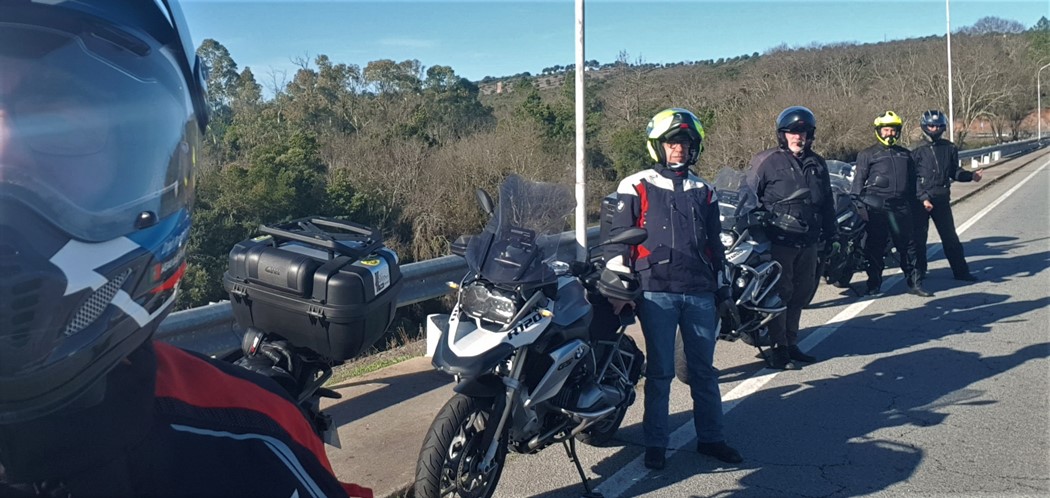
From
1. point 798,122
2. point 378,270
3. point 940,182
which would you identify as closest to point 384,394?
point 378,270

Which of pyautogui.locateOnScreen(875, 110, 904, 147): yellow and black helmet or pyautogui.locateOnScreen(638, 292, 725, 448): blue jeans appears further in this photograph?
pyautogui.locateOnScreen(875, 110, 904, 147): yellow and black helmet

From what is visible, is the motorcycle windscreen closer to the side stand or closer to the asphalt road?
the side stand

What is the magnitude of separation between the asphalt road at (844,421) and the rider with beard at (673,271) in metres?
0.24

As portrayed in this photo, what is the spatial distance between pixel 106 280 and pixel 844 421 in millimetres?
5042

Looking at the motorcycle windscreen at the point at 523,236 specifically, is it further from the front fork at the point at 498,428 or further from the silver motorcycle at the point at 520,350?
the front fork at the point at 498,428

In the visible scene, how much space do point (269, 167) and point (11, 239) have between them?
12.9m

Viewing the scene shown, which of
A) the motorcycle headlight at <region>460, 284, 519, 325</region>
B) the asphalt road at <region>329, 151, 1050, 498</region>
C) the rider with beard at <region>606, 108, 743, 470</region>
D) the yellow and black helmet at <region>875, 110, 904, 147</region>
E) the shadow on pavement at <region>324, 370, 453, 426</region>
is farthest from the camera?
the yellow and black helmet at <region>875, 110, 904, 147</region>

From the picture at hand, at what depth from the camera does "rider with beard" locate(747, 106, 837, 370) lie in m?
6.51

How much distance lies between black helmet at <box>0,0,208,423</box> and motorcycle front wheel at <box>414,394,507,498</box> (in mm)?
2430

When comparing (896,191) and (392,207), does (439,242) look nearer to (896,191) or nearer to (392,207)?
(392,207)

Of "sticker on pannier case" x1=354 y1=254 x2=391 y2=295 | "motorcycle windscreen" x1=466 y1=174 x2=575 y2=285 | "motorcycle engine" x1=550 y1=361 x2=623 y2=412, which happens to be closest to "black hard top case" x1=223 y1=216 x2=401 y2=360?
"sticker on pannier case" x1=354 y1=254 x2=391 y2=295

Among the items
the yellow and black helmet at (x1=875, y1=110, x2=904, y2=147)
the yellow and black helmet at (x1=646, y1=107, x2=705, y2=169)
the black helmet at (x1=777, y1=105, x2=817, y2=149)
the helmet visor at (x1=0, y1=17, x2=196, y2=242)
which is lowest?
the helmet visor at (x1=0, y1=17, x2=196, y2=242)

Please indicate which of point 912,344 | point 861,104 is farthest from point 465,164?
point 861,104

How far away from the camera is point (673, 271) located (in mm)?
4605
